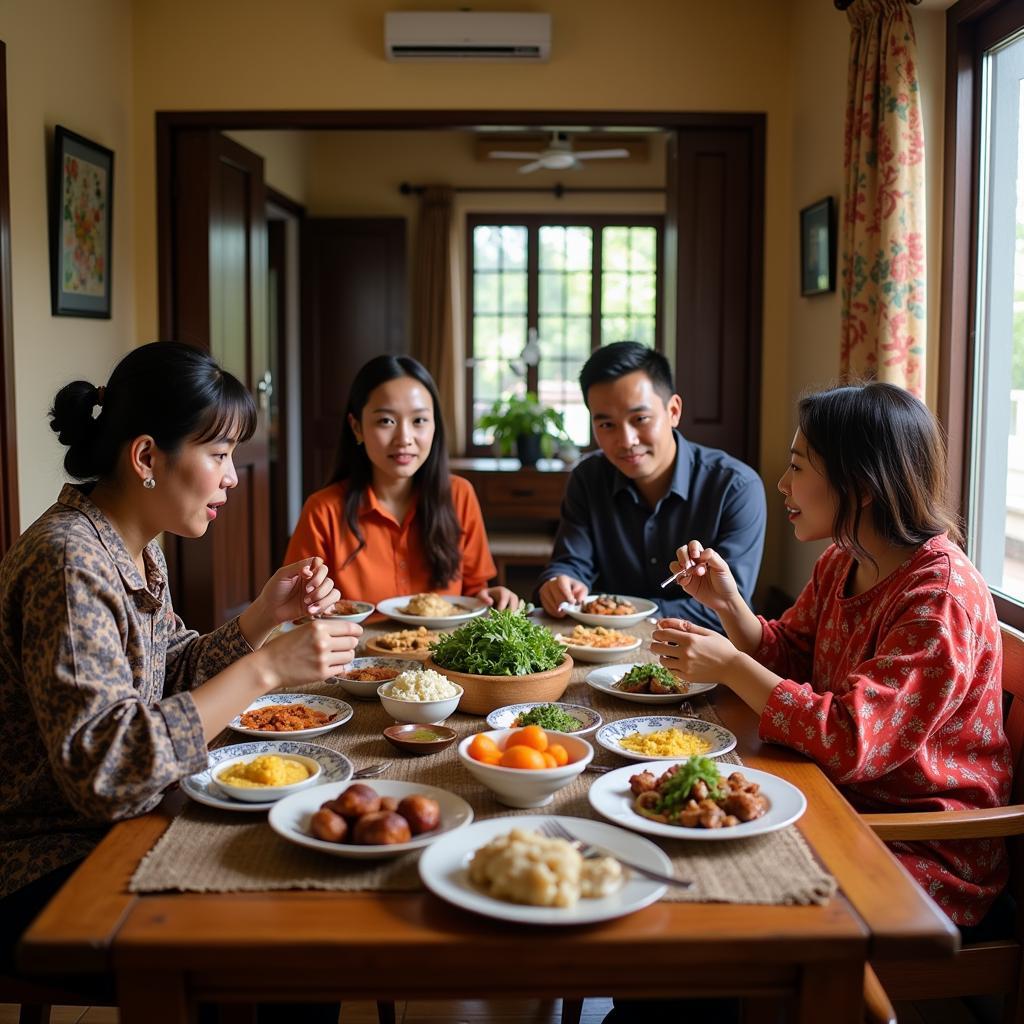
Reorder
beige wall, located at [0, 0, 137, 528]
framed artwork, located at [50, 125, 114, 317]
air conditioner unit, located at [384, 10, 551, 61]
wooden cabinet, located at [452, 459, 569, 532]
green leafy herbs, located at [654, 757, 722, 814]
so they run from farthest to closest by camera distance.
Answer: wooden cabinet, located at [452, 459, 569, 532]
air conditioner unit, located at [384, 10, 551, 61]
framed artwork, located at [50, 125, 114, 317]
beige wall, located at [0, 0, 137, 528]
green leafy herbs, located at [654, 757, 722, 814]

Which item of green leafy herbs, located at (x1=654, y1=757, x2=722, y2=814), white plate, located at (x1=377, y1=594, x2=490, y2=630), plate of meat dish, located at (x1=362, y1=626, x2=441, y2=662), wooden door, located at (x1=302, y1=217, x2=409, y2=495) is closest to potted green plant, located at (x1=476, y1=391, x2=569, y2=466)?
wooden door, located at (x1=302, y1=217, x2=409, y2=495)

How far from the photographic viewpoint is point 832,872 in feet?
4.04

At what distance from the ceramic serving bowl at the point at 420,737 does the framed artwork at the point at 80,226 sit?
2831 mm

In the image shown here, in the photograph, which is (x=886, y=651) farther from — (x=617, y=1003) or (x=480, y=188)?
(x=480, y=188)

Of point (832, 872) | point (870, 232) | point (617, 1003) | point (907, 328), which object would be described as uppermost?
point (870, 232)

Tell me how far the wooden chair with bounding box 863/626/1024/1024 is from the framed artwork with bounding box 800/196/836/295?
254 centimetres

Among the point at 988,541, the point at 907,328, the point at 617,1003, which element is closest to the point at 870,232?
the point at 907,328

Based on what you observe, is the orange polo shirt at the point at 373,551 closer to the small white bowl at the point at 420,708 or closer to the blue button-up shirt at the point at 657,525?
the blue button-up shirt at the point at 657,525

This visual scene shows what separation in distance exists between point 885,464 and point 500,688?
711mm

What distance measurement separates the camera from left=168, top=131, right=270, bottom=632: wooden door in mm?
4660

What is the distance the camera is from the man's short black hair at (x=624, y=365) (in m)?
2.82

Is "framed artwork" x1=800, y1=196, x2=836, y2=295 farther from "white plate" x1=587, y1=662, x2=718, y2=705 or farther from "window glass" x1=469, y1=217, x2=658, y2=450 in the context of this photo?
"window glass" x1=469, y1=217, x2=658, y2=450

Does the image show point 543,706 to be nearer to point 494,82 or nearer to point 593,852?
point 593,852

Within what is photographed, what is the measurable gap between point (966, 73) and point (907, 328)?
734 millimetres
